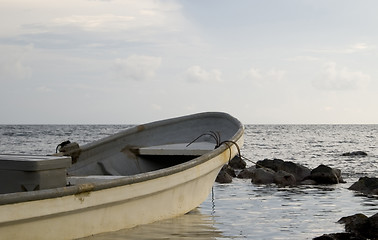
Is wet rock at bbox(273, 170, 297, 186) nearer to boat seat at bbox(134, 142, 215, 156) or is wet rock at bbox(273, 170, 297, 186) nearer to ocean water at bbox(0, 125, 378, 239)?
ocean water at bbox(0, 125, 378, 239)

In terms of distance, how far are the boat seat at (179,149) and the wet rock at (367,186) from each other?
4426 millimetres

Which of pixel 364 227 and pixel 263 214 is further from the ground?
pixel 364 227

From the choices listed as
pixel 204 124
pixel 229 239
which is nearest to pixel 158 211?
pixel 229 239

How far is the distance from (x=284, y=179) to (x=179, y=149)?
559cm

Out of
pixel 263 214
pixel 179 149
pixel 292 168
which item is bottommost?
pixel 263 214

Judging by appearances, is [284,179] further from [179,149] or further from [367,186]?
[179,149]

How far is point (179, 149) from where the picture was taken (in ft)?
36.2

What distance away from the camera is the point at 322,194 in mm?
13758

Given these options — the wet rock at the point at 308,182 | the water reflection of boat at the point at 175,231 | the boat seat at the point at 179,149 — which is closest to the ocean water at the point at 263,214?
the water reflection of boat at the point at 175,231

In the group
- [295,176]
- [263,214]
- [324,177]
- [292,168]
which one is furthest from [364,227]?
[292,168]

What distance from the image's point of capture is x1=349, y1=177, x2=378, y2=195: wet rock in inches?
544

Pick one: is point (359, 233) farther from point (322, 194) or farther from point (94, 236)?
point (322, 194)

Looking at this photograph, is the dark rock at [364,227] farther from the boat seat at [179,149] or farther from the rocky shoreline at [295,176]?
the rocky shoreline at [295,176]

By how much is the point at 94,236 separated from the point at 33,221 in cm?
112
